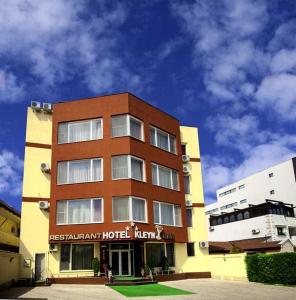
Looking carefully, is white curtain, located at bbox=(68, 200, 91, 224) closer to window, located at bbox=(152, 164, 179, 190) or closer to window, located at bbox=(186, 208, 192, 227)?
window, located at bbox=(152, 164, 179, 190)

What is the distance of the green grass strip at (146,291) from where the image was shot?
2183cm

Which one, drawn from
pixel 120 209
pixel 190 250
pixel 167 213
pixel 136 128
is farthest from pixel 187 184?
pixel 120 209

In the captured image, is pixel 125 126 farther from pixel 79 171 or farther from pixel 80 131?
pixel 79 171

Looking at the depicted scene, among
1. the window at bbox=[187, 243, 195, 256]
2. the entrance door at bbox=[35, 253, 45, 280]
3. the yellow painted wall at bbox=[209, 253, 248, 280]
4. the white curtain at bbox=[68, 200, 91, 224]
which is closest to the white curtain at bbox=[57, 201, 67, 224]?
the white curtain at bbox=[68, 200, 91, 224]

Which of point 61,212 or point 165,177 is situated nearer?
point 61,212

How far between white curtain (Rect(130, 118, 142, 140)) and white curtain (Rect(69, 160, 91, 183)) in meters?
4.35

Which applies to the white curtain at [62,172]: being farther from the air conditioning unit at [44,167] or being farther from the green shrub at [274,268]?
the green shrub at [274,268]

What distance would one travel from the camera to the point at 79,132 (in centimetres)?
3184

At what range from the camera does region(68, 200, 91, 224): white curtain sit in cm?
2946

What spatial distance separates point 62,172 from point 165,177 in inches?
345

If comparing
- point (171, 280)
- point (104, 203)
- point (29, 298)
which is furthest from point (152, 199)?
point (29, 298)

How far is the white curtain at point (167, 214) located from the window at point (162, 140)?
5.16m

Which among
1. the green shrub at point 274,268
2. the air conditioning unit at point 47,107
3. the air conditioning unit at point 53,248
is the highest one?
the air conditioning unit at point 47,107

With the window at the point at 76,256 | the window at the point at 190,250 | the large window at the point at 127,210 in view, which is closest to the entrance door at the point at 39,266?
the window at the point at 76,256
